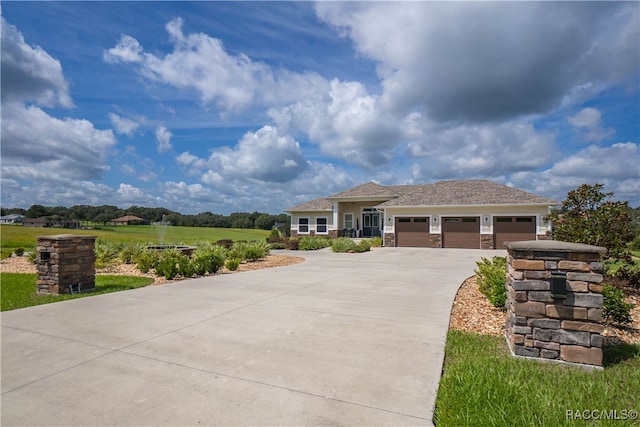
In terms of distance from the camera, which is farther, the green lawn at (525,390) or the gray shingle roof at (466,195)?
the gray shingle roof at (466,195)

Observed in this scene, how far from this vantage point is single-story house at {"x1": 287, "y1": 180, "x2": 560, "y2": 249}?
833 inches

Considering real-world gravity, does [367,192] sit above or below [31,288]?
above

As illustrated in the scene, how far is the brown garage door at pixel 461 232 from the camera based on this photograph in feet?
72.7

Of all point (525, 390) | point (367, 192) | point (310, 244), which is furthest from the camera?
point (367, 192)

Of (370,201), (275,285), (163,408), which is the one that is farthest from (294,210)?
(163,408)

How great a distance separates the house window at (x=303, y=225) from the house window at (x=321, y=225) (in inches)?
39.1

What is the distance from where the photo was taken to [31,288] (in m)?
8.75

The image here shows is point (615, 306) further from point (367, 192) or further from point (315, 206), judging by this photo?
point (315, 206)

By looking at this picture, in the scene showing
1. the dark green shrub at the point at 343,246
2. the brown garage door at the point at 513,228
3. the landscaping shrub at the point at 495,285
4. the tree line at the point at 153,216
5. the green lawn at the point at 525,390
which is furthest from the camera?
the tree line at the point at 153,216

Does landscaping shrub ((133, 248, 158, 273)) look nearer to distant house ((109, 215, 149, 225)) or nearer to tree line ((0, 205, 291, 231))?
tree line ((0, 205, 291, 231))

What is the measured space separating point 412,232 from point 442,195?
11.0ft

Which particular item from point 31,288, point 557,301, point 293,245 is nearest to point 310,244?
point 293,245

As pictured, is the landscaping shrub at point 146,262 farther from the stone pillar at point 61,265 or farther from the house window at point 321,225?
the house window at point 321,225

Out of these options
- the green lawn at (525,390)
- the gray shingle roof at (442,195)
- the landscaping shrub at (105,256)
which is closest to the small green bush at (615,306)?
the green lawn at (525,390)
